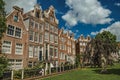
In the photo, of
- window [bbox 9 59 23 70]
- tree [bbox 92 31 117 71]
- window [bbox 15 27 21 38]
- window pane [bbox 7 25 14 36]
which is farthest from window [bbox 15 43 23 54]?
tree [bbox 92 31 117 71]

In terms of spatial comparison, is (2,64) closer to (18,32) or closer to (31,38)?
(18,32)

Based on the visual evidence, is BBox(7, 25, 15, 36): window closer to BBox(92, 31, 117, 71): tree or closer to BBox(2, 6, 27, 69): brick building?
BBox(2, 6, 27, 69): brick building

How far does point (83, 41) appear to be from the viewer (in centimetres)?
8019

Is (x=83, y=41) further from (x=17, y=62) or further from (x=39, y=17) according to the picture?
(x=17, y=62)

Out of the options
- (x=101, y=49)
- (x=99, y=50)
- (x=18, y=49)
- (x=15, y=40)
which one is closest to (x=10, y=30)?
(x=15, y=40)

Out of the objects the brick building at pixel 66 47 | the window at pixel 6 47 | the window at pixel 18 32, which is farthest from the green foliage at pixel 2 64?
the brick building at pixel 66 47

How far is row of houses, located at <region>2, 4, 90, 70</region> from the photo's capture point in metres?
33.3

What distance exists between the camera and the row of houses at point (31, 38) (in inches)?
1310

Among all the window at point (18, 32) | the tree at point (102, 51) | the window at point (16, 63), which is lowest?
the window at point (16, 63)

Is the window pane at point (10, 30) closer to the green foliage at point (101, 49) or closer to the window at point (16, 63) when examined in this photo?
the window at point (16, 63)

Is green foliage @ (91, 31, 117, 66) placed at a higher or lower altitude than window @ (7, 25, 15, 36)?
lower

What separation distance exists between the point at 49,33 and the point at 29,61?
39.4 feet

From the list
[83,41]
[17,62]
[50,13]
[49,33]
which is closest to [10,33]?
[17,62]

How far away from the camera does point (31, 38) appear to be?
39062 millimetres
